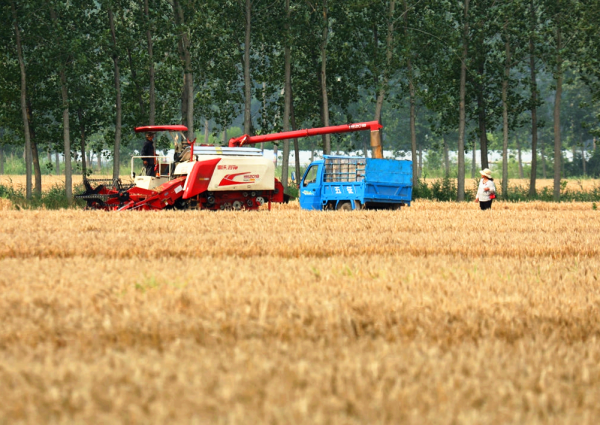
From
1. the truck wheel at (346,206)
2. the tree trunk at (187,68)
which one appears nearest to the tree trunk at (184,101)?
the tree trunk at (187,68)

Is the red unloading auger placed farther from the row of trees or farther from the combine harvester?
the row of trees

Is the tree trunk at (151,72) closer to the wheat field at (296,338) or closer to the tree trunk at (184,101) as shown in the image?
the tree trunk at (184,101)

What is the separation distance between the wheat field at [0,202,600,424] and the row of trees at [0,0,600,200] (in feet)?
66.1

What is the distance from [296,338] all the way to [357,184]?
55.7ft

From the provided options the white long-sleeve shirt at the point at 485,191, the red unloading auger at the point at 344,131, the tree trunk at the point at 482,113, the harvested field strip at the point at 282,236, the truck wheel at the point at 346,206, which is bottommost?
the harvested field strip at the point at 282,236

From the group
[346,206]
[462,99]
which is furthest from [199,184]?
[462,99]

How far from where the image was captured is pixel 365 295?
5.73 m

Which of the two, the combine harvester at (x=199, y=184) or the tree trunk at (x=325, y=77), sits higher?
the tree trunk at (x=325, y=77)

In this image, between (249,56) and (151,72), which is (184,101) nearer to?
(151,72)

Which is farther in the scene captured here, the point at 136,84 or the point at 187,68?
the point at 136,84

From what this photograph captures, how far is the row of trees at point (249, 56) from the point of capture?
90.2 ft

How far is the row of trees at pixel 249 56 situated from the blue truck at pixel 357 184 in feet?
27.2

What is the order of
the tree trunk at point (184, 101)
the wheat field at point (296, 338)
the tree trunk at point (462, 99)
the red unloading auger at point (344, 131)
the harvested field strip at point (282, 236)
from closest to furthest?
the wheat field at point (296, 338)
the harvested field strip at point (282, 236)
the red unloading auger at point (344, 131)
the tree trunk at point (184, 101)
the tree trunk at point (462, 99)

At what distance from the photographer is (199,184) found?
18.7 m
